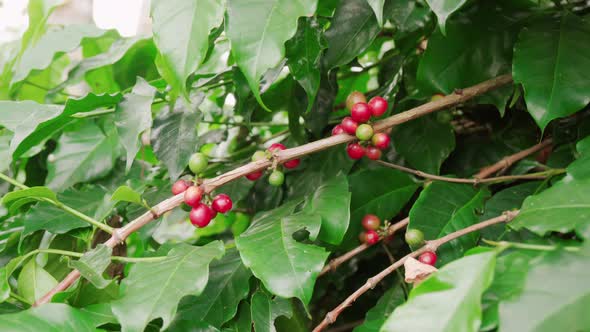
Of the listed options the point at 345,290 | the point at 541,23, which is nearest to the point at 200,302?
the point at 345,290

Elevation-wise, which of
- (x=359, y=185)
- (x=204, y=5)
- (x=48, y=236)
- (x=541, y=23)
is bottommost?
(x=48, y=236)

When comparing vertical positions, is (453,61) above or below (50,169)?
above

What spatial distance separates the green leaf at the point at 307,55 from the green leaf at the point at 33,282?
0.54 m

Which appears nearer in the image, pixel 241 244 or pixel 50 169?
pixel 241 244

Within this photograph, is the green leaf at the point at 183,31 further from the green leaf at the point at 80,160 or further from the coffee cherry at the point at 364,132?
the green leaf at the point at 80,160

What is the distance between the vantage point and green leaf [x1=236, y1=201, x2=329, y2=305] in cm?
65

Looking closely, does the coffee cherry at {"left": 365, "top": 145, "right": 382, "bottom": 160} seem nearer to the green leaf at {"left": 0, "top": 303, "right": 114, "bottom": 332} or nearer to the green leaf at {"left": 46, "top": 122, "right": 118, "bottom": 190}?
A: the green leaf at {"left": 0, "top": 303, "right": 114, "bottom": 332}

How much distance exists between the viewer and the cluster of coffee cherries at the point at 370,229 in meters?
0.89

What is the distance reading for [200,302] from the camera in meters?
0.81

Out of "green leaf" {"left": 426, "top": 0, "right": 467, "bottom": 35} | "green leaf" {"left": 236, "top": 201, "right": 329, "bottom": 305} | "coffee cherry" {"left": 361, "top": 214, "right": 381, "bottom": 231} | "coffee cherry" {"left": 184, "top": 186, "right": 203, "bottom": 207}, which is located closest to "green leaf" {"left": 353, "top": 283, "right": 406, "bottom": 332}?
"coffee cherry" {"left": 361, "top": 214, "right": 381, "bottom": 231}

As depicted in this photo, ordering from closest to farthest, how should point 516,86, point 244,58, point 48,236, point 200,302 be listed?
1. point 244,58
2. point 200,302
3. point 516,86
4. point 48,236

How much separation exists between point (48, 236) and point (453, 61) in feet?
2.95

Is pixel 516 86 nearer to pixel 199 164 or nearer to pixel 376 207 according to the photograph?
pixel 376 207

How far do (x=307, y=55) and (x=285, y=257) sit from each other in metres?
0.35
